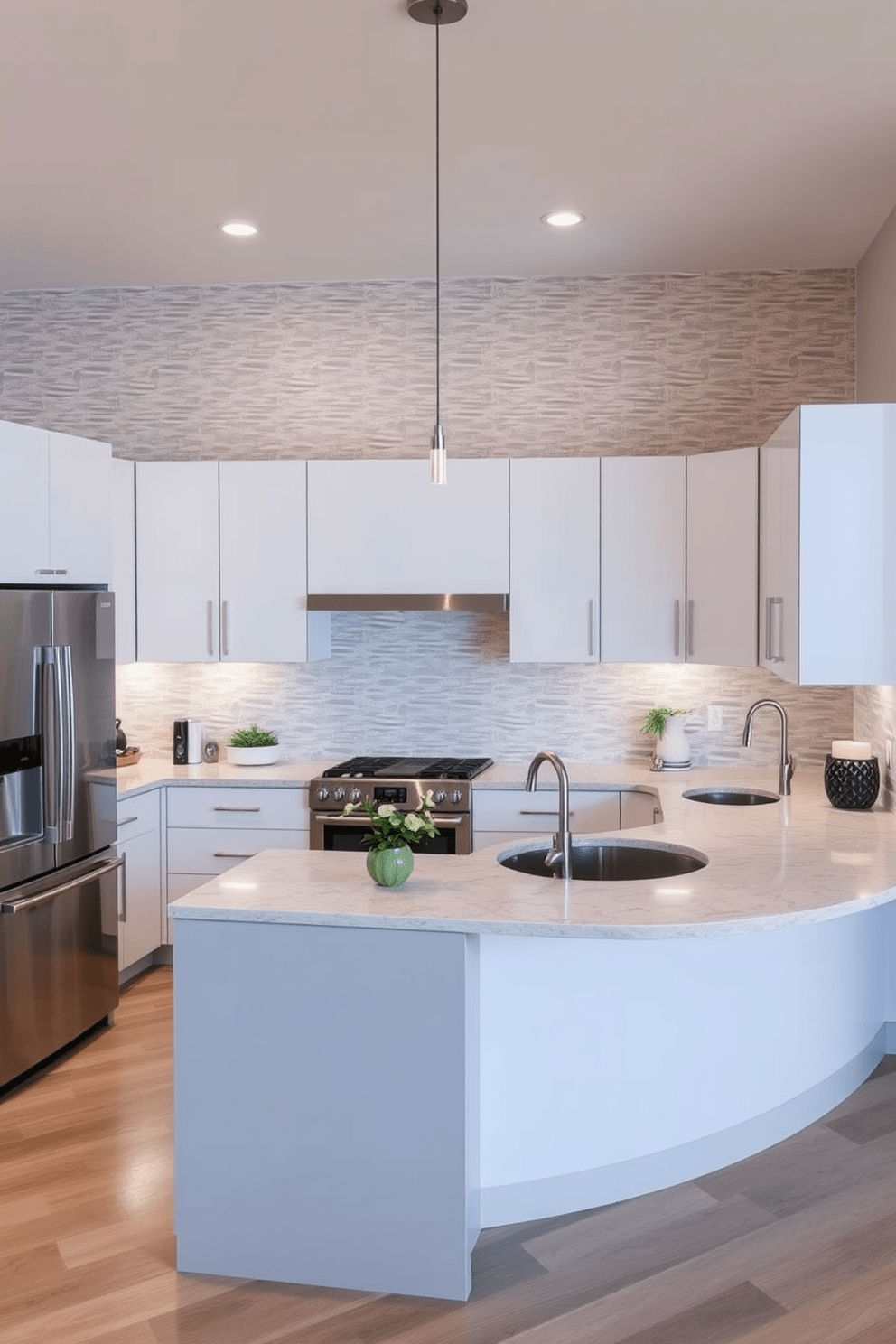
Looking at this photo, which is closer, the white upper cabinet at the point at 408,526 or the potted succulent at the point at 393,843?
the potted succulent at the point at 393,843

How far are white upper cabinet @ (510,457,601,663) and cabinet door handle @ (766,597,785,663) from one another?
0.87 m

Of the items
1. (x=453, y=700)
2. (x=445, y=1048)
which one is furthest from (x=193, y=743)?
(x=445, y=1048)

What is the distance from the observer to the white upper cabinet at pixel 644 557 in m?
4.77

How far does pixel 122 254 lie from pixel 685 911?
3.66m

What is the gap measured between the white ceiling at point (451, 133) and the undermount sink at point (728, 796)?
215 centimetres

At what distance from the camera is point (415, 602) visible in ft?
15.9

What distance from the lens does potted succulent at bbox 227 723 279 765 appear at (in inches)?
202

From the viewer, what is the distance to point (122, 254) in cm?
476

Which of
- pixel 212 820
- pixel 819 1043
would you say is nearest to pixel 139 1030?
pixel 212 820

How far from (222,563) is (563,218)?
6.57ft

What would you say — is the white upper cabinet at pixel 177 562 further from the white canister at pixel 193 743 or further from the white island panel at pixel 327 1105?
the white island panel at pixel 327 1105

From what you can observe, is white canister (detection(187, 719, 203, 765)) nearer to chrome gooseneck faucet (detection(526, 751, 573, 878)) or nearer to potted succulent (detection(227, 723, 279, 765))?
potted succulent (detection(227, 723, 279, 765))

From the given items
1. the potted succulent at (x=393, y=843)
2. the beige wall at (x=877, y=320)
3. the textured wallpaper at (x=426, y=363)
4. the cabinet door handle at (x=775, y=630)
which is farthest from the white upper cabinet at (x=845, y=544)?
the textured wallpaper at (x=426, y=363)

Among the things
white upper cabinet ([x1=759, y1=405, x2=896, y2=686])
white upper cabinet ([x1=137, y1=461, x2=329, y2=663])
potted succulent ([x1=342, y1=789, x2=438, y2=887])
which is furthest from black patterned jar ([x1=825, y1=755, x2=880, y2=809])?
white upper cabinet ([x1=137, y1=461, x2=329, y2=663])
